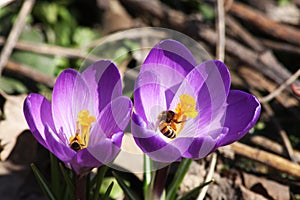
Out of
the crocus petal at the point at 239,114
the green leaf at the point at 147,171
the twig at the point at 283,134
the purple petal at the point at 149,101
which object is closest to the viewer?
the crocus petal at the point at 239,114

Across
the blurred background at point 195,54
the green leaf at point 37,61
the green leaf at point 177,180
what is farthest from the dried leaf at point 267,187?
the green leaf at point 37,61

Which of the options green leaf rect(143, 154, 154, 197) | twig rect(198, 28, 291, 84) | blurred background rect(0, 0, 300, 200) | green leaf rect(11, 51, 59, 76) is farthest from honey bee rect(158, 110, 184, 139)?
green leaf rect(11, 51, 59, 76)

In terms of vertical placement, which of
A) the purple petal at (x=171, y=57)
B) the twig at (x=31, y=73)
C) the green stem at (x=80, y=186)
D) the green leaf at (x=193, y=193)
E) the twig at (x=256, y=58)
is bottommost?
the green stem at (x=80, y=186)

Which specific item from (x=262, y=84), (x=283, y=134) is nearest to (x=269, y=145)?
(x=283, y=134)

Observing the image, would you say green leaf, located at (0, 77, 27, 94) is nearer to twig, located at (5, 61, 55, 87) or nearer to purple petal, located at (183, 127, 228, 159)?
twig, located at (5, 61, 55, 87)

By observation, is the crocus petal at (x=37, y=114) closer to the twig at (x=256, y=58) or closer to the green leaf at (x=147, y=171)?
the green leaf at (x=147, y=171)

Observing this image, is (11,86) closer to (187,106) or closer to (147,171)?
(147,171)

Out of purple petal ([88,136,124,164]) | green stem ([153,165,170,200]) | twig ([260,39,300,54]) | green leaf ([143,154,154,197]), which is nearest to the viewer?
purple petal ([88,136,124,164])
